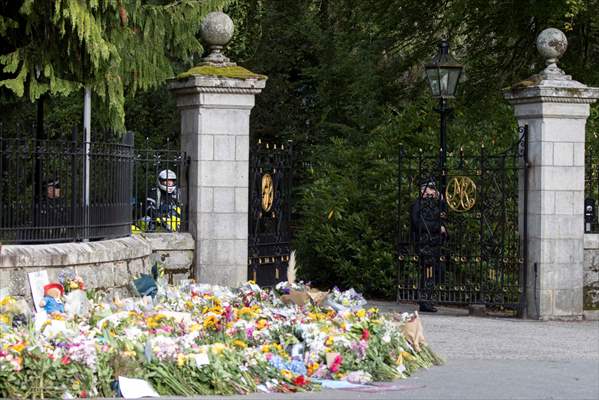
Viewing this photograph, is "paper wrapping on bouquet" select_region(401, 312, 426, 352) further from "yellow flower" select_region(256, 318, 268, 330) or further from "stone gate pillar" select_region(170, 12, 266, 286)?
"stone gate pillar" select_region(170, 12, 266, 286)

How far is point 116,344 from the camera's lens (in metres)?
9.85

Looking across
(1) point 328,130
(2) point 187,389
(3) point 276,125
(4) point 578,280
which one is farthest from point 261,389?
(3) point 276,125

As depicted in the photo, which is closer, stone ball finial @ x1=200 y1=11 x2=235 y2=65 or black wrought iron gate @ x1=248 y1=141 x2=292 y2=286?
stone ball finial @ x1=200 y1=11 x2=235 y2=65

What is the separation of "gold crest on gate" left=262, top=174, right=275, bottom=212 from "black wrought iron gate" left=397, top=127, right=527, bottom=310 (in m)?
1.58

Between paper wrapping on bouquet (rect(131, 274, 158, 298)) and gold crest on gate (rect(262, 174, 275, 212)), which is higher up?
gold crest on gate (rect(262, 174, 275, 212))

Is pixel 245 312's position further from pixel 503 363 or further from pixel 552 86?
pixel 552 86

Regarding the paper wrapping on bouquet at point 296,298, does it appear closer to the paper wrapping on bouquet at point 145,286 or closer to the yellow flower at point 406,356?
the paper wrapping on bouquet at point 145,286

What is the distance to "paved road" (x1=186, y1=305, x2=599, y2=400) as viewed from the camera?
32.1 feet

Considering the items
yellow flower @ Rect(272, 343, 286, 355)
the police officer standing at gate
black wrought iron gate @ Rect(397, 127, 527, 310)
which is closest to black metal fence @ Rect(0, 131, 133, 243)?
yellow flower @ Rect(272, 343, 286, 355)

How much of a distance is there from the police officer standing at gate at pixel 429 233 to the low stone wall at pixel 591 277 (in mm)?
1746

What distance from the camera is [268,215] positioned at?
52.9 feet

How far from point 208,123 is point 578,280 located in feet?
15.4

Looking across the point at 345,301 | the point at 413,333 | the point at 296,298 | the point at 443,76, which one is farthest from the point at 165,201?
the point at 413,333

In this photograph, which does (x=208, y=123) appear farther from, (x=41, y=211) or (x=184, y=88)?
(x=41, y=211)
